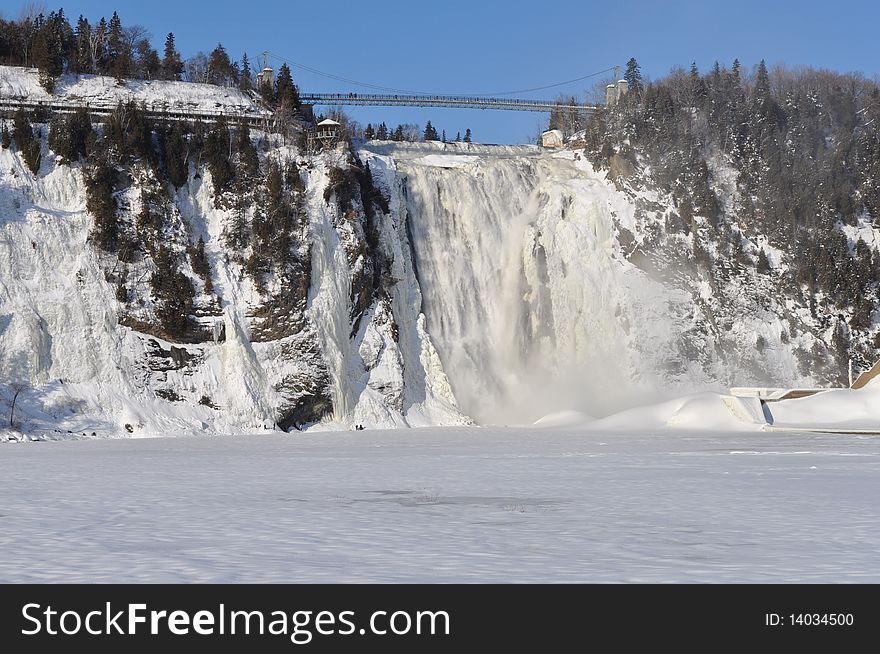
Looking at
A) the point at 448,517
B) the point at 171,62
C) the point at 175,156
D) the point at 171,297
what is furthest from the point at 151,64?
the point at 448,517

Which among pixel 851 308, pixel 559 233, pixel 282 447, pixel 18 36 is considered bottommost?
pixel 282 447

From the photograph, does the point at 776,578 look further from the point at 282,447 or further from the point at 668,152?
the point at 668,152

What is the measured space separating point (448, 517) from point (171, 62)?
5930cm

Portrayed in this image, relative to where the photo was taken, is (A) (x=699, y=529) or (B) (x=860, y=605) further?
(A) (x=699, y=529)

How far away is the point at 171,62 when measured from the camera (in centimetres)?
6838

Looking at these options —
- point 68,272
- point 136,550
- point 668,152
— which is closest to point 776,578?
point 136,550

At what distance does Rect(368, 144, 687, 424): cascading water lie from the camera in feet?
182

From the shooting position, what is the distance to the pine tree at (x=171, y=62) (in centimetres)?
6731

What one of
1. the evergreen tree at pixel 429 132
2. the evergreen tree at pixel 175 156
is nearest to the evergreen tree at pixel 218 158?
the evergreen tree at pixel 175 156

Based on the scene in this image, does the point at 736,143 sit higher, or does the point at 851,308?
the point at 736,143

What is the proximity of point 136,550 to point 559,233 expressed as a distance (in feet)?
163

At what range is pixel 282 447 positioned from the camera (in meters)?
34.9

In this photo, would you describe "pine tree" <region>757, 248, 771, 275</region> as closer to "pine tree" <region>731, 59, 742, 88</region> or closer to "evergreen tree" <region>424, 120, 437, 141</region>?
"pine tree" <region>731, 59, 742, 88</region>

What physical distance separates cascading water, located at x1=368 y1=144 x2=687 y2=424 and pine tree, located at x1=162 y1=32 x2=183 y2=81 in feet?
58.2
